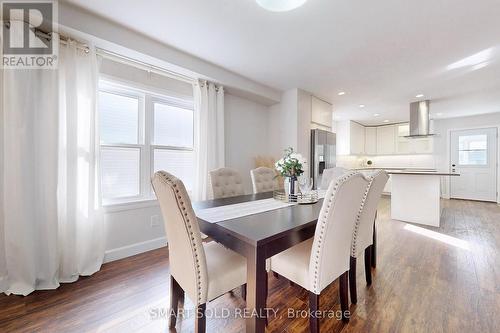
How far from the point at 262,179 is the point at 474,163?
6.93 m

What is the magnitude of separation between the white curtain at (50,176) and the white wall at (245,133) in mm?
1934

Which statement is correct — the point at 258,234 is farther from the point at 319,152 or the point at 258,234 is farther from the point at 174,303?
the point at 319,152

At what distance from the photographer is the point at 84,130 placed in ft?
6.86

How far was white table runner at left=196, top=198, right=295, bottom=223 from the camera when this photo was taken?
1401mm

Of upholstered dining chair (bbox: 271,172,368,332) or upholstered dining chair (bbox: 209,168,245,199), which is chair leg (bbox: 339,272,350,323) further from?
upholstered dining chair (bbox: 209,168,245,199)

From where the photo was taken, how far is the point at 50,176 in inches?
74.1

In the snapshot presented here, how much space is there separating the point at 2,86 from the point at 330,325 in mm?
3251

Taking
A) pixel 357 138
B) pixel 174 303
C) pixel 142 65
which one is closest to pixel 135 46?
pixel 142 65

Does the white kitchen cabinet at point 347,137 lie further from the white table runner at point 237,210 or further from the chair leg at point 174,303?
the chair leg at point 174,303

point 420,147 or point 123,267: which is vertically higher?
point 420,147

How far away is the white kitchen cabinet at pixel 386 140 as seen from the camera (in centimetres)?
686

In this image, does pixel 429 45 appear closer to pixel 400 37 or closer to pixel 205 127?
pixel 400 37

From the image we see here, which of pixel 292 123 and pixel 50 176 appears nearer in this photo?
pixel 50 176

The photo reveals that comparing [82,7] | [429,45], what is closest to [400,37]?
[429,45]
